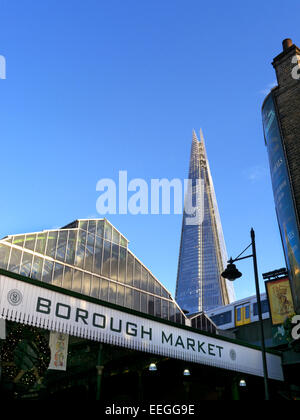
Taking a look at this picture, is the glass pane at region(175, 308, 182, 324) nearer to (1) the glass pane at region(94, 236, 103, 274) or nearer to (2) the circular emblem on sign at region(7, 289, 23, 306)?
(1) the glass pane at region(94, 236, 103, 274)

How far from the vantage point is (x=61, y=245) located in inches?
1142

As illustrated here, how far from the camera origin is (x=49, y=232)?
93.7 ft

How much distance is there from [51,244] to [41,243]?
2.81 feet

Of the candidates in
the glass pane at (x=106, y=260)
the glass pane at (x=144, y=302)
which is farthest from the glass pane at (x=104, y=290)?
the glass pane at (x=144, y=302)

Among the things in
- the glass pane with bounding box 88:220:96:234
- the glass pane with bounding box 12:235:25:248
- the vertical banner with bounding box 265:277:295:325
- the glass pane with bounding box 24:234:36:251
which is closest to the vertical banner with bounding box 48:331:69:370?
the glass pane with bounding box 12:235:25:248

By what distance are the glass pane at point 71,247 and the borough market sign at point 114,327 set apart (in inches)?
496

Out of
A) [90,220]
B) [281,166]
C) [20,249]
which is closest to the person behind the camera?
[281,166]

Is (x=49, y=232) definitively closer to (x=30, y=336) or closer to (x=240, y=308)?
(x=30, y=336)

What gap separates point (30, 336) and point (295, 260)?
14352 mm

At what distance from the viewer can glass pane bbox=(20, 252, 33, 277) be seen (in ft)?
85.5

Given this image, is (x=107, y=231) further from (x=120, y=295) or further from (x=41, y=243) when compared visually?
(x=41, y=243)

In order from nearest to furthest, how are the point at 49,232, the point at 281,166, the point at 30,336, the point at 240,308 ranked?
1. the point at 30,336
2. the point at 281,166
3. the point at 49,232
4. the point at 240,308

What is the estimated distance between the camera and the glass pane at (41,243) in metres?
27.4
